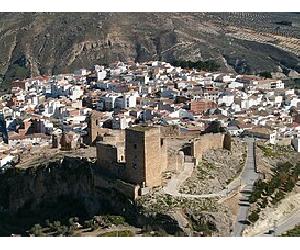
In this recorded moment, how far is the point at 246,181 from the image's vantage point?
53.7 feet

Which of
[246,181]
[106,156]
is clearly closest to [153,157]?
[106,156]

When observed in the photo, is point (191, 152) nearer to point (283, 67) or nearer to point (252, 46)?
point (283, 67)

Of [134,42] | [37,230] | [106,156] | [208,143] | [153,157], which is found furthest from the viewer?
[134,42]

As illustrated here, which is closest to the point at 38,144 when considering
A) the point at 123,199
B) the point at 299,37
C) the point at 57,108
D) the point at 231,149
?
the point at 57,108

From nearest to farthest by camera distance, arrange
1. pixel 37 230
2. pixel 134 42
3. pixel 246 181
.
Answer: pixel 37 230 → pixel 246 181 → pixel 134 42

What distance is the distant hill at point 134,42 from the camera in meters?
49.8

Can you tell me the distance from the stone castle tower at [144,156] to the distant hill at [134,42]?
31912 millimetres

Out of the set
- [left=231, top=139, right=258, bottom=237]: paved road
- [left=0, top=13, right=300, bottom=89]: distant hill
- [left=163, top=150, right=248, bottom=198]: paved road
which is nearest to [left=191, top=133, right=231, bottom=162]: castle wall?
[left=163, top=150, right=248, bottom=198]: paved road

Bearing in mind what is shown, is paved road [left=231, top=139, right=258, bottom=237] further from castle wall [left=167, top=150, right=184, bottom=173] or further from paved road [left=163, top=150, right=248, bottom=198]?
castle wall [left=167, top=150, right=184, bottom=173]

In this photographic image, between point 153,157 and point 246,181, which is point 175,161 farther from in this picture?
point 246,181

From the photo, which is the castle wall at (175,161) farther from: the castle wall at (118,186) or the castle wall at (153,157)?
the castle wall at (118,186)

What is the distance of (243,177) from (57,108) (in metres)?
12.5

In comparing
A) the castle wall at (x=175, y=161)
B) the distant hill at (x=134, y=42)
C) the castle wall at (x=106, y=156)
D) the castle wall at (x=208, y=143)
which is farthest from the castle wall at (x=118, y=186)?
the distant hill at (x=134, y=42)

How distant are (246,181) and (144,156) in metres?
3.33
